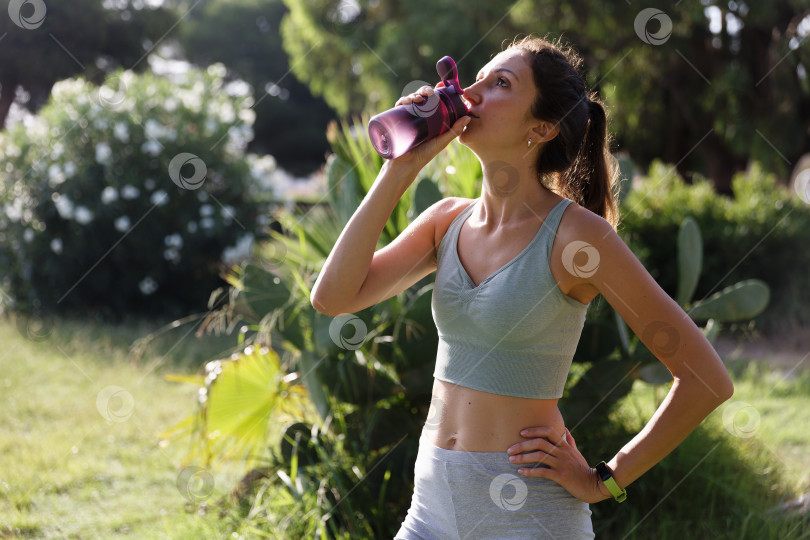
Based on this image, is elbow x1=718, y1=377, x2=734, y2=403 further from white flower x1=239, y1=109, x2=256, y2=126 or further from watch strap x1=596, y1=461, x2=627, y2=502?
white flower x1=239, y1=109, x2=256, y2=126

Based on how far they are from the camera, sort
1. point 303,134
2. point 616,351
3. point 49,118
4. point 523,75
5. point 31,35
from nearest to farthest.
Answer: point 523,75
point 616,351
point 49,118
point 31,35
point 303,134

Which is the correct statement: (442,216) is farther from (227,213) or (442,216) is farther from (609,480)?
(227,213)

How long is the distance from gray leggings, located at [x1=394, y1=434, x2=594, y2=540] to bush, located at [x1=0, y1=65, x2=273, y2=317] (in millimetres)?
6281

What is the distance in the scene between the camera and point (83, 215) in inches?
303

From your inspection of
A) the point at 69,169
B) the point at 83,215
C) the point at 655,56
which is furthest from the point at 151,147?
the point at 655,56

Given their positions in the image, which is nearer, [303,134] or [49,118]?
[49,118]

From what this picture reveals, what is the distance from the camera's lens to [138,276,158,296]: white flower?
804 cm

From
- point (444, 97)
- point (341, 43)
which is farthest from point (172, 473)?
point (341, 43)

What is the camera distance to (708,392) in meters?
1.57

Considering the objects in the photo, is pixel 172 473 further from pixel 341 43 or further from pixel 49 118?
pixel 341 43

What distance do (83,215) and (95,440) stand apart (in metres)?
3.47

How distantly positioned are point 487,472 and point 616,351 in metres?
1.78

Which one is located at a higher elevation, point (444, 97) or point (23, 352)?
point (23, 352)

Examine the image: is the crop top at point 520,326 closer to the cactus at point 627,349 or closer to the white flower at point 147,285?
the cactus at point 627,349
